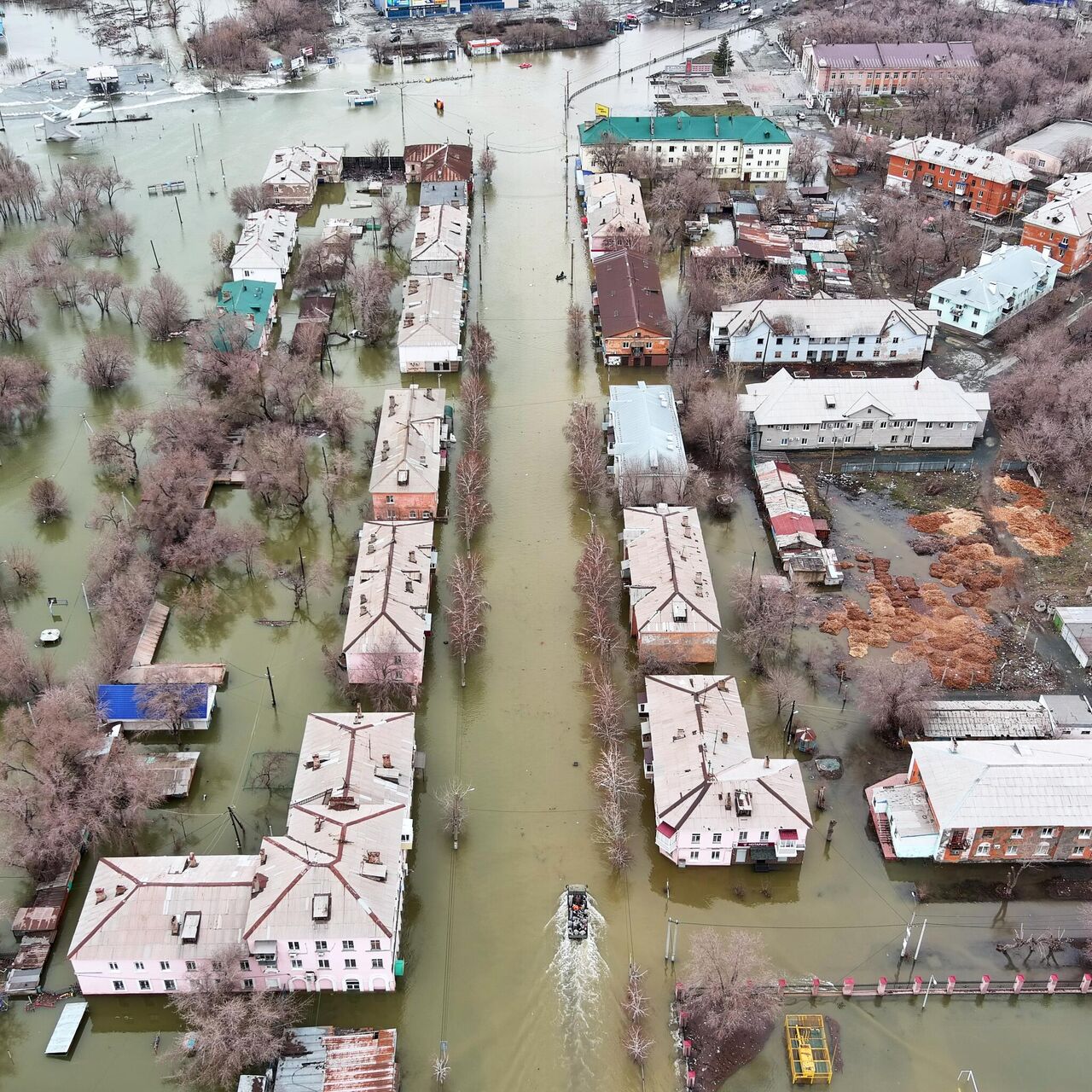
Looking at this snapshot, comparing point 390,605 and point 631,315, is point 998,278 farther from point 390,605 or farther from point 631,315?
point 390,605

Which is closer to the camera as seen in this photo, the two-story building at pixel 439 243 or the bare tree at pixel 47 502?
the bare tree at pixel 47 502

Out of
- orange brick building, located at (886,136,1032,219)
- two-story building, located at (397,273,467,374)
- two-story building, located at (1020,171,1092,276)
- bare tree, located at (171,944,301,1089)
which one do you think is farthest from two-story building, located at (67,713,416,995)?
orange brick building, located at (886,136,1032,219)

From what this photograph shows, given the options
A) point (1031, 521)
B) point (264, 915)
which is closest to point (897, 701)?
point (1031, 521)

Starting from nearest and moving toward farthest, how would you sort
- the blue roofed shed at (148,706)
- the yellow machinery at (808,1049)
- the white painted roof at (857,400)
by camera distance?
the yellow machinery at (808,1049) → the blue roofed shed at (148,706) → the white painted roof at (857,400)

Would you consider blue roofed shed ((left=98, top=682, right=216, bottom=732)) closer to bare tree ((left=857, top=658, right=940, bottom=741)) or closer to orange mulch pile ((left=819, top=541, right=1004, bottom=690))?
bare tree ((left=857, top=658, right=940, bottom=741))

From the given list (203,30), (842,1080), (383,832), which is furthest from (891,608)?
(203,30)

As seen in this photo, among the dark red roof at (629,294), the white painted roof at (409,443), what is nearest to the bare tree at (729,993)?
the white painted roof at (409,443)

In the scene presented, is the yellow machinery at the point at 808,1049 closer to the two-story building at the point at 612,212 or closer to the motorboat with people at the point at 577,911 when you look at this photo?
the motorboat with people at the point at 577,911
